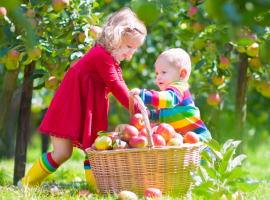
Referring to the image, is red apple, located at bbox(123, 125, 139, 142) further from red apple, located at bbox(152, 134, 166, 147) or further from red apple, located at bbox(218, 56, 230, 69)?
red apple, located at bbox(218, 56, 230, 69)

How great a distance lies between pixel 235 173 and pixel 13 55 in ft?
5.32

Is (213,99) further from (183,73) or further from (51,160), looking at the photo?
(51,160)

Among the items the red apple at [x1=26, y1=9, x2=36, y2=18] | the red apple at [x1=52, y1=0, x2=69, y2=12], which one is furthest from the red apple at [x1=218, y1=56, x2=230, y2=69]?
the red apple at [x1=26, y1=9, x2=36, y2=18]

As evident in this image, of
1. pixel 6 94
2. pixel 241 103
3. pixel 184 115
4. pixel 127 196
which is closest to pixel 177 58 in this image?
pixel 184 115

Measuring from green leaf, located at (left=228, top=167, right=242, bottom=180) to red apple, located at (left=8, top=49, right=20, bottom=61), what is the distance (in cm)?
159

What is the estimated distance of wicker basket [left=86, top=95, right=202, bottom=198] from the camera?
1645 mm

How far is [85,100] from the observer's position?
207 centimetres

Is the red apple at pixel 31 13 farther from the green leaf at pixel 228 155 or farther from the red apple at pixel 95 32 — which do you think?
the green leaf at pixel 228 155

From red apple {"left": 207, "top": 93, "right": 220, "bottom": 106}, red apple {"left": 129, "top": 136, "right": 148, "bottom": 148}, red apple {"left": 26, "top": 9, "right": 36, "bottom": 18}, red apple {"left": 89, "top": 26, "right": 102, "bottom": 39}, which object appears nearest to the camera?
red apple {"left": 129, "top": 136, "right": 148, "bottom": 148}

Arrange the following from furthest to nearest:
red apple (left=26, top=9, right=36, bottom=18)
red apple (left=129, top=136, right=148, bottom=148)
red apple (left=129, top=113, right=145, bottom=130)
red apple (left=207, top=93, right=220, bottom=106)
Answer: red apple (left=207, top=93, right=220, bottom=106) < red apple (left=26, top=9, right=36, bottom=18) < red apple (left=129, top=113, right=145, bottom=130) < red apple (left=129, top=136, right=148, bottom=148)

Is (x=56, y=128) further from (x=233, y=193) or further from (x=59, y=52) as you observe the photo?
(x=233, y=193)

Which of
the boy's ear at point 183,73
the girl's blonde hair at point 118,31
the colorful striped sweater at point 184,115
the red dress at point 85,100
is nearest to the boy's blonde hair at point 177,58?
the boy's ear at point 183,73

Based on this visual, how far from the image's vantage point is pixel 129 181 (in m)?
1.70

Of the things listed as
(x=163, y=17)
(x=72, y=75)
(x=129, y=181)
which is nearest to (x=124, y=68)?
(x=163, y=17)
